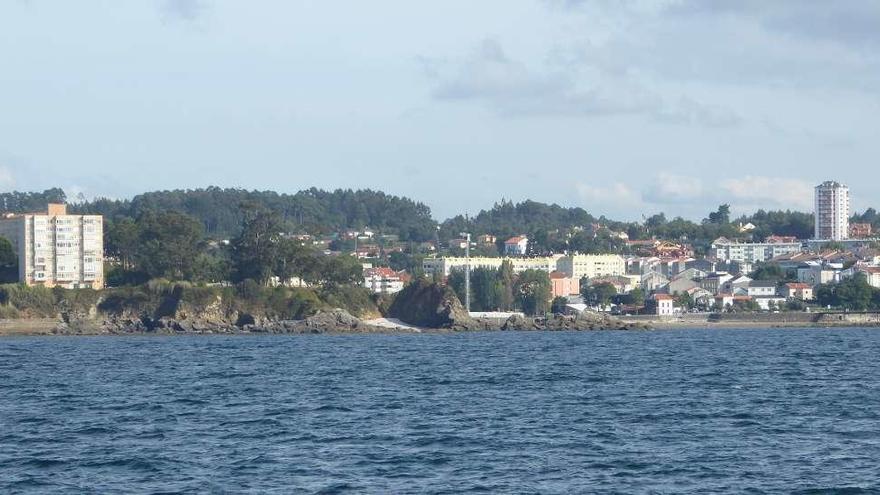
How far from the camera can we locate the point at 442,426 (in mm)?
34594

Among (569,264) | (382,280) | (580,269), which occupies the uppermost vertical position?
(569,264)

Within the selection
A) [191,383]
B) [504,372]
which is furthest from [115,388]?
[504,372]

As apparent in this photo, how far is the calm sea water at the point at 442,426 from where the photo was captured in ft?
87.1

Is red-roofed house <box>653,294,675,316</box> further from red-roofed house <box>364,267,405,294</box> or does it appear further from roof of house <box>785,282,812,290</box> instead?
red-roofed house <box>364,267,405,294</box>

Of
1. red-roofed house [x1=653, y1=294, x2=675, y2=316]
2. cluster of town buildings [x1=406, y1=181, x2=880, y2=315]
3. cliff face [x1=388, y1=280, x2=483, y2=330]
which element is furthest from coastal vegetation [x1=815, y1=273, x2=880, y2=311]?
cliff face [x1=388, y1=280, x2=483, y2=330]

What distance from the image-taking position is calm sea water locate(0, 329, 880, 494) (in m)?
26.6

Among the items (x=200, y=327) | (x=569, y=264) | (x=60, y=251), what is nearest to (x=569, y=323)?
(x=200, y=327)

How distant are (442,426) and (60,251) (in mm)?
88164

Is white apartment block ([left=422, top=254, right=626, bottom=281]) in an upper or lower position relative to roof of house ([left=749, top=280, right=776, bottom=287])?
upper

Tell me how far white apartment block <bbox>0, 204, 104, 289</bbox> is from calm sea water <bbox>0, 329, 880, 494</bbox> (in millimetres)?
54386

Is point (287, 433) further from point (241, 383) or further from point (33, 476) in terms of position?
point (241, 383)

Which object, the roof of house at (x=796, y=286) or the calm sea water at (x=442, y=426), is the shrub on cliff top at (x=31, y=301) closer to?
the calm sea water at (x=442, y=426)

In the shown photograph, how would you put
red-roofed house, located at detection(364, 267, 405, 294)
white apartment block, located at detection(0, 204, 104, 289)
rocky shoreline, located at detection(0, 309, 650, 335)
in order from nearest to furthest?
rocky shoreline, located at detection(0, 309, 650, 335), white apartment block, located at detection(0, 204, 104, 289), red-roofed house, located at detection(364, 267, 405, 294)

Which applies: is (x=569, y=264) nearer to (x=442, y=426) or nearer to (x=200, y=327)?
(x=200, y=327)
